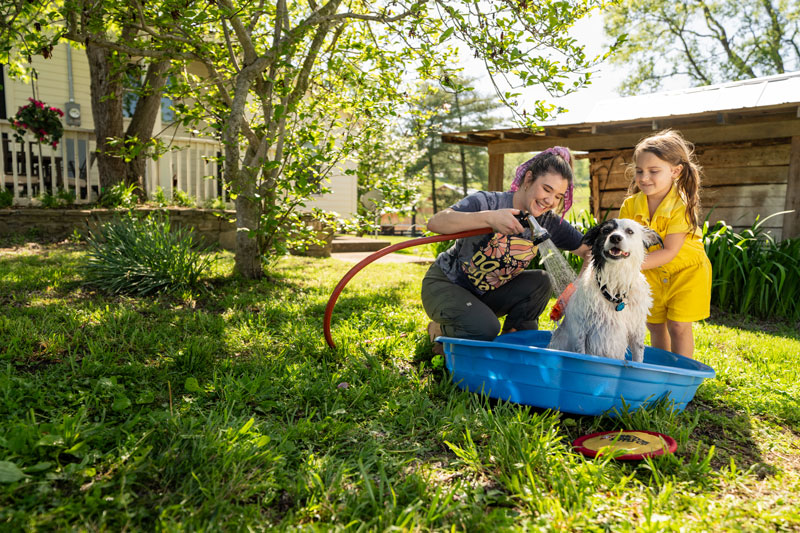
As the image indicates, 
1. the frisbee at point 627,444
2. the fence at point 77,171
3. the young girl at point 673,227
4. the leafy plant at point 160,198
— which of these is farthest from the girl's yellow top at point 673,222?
the leafy plant at point 160,198

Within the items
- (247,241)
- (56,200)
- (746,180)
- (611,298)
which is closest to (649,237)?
(611,298)

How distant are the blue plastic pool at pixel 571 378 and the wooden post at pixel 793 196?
198 inches

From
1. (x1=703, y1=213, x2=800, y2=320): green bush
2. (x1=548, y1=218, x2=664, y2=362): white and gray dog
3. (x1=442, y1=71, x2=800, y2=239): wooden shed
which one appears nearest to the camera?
(x1=548, y1=218, x2=664, y2=362): white and gray dog

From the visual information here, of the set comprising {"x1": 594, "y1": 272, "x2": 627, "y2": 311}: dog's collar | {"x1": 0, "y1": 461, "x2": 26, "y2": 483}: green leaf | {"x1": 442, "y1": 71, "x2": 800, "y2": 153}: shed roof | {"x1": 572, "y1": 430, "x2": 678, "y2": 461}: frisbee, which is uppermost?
{"x1": 442, "y1": 71, "x2": 800, "y2": 153}: shed roof

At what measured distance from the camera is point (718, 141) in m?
7.26

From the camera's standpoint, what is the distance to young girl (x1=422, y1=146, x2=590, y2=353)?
303 cm

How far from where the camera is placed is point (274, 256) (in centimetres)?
564

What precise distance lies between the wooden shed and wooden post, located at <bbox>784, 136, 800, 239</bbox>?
0.01 meters

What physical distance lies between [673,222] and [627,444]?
5.04ft

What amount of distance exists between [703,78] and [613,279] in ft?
Result: 101

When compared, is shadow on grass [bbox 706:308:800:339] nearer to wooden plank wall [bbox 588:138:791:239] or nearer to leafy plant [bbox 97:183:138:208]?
wooden plank wall [bbox 588:138:791:239]

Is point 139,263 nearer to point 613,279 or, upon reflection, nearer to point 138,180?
point 613,279

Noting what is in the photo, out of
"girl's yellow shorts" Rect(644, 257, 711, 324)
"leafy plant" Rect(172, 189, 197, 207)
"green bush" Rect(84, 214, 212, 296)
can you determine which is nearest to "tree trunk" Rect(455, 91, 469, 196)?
"leafy plant" Rect(172, 189, 197, 207)

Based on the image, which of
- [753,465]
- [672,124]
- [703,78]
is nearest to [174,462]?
[753,465]
